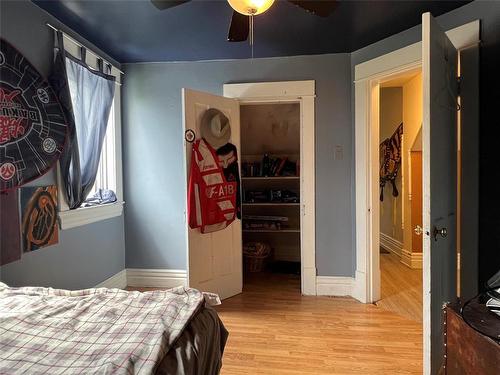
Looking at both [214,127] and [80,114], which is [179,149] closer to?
[214,127]

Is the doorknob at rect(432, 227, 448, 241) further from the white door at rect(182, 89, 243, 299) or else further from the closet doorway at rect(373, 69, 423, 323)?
the white door at rect(182, 89, 243, 299)

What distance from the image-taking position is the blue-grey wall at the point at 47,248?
6.15 ft

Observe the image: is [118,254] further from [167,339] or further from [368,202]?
[368,202]

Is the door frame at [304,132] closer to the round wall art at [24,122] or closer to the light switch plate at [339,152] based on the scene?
the light switch plate at [339,152]

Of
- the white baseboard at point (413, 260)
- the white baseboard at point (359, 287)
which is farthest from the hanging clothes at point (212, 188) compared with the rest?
the white baseboard at point (413, 260)

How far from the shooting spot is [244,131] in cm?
406

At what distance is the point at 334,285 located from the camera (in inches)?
115

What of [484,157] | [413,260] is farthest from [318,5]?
[413,260]

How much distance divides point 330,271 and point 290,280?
2.02ft

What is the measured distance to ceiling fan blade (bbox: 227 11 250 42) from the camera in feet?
5.56

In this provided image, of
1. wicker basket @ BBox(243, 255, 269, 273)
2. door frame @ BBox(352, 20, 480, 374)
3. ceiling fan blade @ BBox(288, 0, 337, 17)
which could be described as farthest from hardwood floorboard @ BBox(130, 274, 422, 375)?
ceiling fan blade @ BBox(288, 0, 337, 17)

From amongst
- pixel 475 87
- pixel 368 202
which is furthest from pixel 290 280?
pixel 475 87

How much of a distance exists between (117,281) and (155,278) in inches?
14.7

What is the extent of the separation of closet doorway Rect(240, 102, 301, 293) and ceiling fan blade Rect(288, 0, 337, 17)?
1.96 metres
